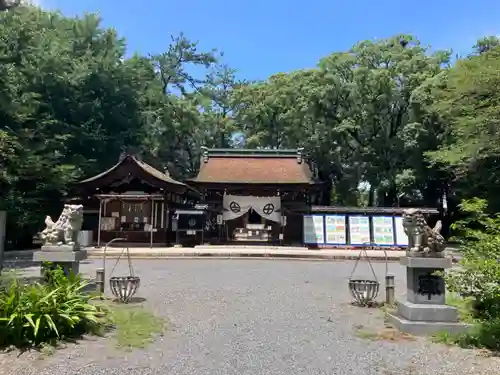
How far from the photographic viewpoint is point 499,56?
55.3ft

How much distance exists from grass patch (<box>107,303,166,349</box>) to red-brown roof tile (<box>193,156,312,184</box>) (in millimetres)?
A: 15177

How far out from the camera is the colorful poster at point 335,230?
2048 cm

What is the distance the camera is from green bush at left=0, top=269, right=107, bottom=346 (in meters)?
5.03

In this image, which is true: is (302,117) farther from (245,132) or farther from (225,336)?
(225,336)

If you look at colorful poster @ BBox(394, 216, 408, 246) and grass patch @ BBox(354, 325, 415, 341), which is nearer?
grass patch @ BBox(354, 325, 415, 341)

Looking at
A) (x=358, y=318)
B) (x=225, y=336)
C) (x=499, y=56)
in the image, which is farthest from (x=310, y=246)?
(x=225, y=336)

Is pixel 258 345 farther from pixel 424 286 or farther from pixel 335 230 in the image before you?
pixel 335 230

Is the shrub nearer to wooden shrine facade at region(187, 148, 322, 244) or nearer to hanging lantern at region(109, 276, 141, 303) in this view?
hanging lantern at region(109, 276, 141, 303)

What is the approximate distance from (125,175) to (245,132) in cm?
1430

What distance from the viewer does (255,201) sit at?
2186 centimetres

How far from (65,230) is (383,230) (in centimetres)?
1640

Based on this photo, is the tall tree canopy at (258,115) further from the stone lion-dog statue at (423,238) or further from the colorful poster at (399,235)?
the stone lion-dog statue at (423,238)

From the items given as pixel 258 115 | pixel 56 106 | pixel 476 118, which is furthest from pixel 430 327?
pixel 258 115

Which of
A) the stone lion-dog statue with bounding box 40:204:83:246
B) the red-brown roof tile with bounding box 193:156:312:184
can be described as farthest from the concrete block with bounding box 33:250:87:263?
the red-brown roof tile with bounding box 193:156:312:184
